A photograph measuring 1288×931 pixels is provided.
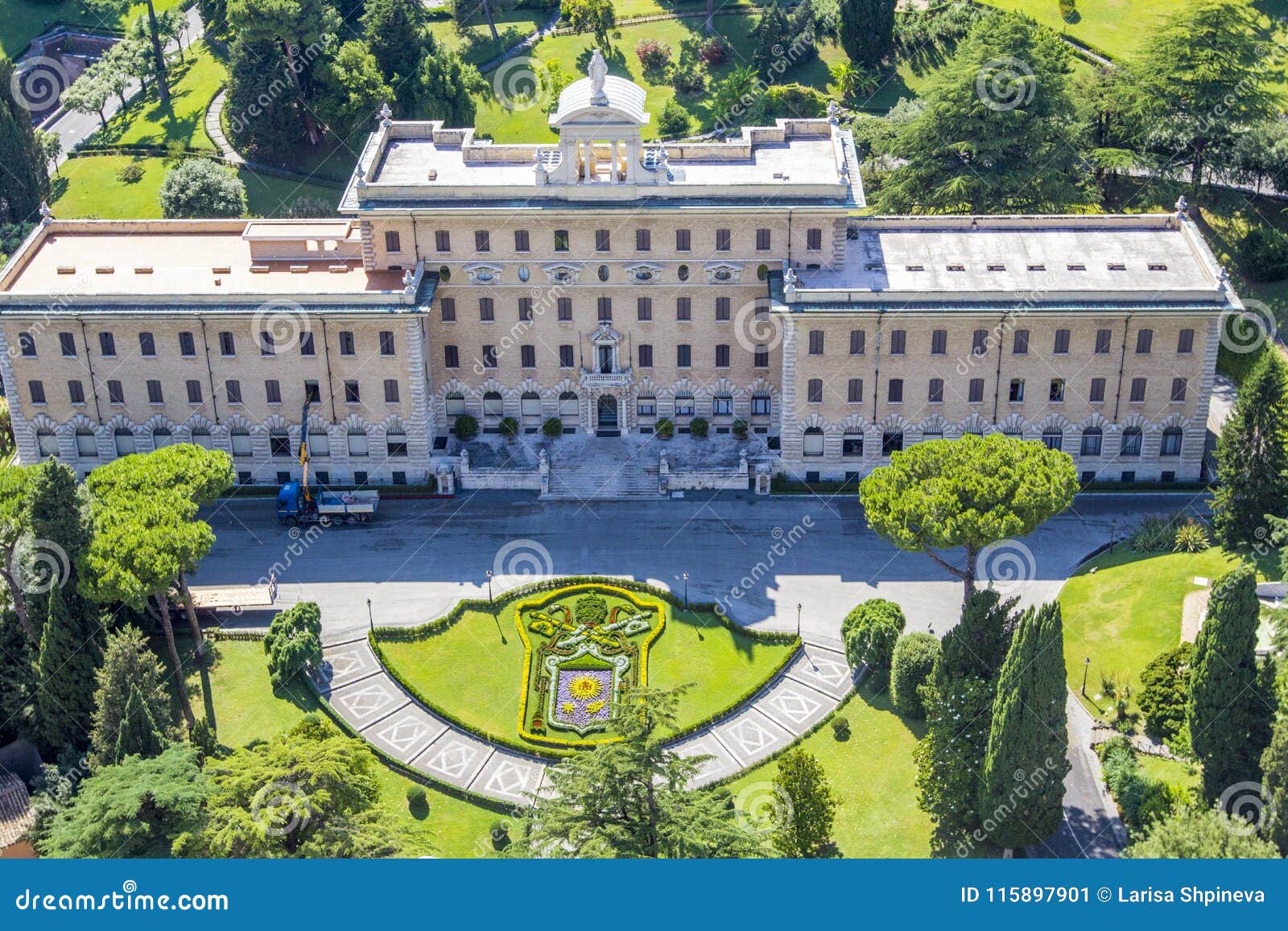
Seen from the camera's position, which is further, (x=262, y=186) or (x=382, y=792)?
(x=262, y=186)

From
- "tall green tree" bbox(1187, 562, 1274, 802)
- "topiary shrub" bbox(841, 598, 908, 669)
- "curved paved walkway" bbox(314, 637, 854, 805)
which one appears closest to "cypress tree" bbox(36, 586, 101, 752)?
"curved paved walkway" bbox(314, 637, 854, 805)

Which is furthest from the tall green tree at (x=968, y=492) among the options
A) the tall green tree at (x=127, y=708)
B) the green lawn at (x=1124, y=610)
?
the tall green tree at (x=127, y=708)

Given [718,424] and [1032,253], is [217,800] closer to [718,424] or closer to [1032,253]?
[718,424]

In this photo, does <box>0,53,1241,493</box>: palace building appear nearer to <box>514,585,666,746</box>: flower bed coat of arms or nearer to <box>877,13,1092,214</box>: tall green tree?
<box>877,13,1092,214</box>: tall green tree

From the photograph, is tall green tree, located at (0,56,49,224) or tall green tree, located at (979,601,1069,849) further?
tall green tree, located at (0,56,49,224)

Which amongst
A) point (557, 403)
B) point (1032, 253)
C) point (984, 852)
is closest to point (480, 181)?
point (557, 403)

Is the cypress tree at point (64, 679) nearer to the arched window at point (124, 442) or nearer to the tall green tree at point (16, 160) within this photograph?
the arched window at point (124, 442)
